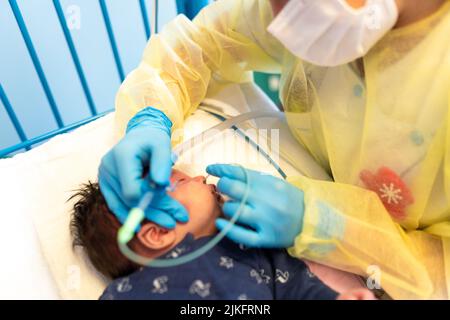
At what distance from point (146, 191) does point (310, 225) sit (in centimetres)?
31

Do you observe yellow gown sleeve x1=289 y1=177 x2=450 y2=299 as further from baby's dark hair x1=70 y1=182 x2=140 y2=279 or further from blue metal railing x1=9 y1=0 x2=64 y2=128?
blue metal railing x1=9 y1=0 x2=64 y2=128

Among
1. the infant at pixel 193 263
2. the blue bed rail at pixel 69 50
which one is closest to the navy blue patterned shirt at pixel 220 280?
the infant at pixel 193 263

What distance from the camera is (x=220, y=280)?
0.69 m

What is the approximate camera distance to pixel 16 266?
0.83m

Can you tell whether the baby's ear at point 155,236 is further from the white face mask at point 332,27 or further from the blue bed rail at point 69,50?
the blue bed rail at point 69,50

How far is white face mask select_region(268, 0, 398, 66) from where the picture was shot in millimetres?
634

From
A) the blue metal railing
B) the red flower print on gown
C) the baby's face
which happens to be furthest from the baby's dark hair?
the blue metal railing

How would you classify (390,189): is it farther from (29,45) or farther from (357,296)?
(29,45)

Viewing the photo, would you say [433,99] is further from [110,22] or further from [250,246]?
[110,22]

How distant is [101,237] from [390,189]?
1.84 ft

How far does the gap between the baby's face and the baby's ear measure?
0.07ft

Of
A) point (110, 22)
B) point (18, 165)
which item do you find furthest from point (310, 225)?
point (110, 22)

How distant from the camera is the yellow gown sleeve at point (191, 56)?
0.97m


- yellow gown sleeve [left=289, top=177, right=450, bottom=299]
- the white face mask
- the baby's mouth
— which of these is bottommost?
yellow gown sleeve [left=289, top=177, right=450, bottom=299]
